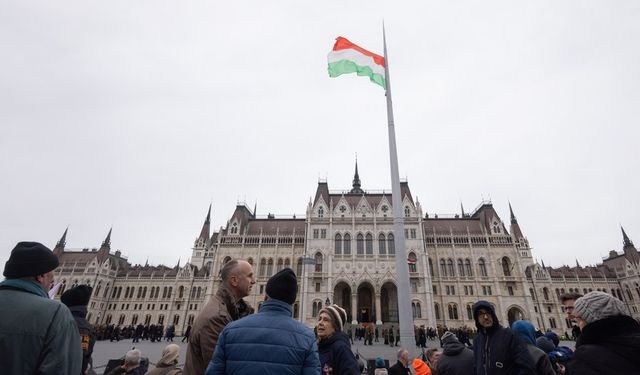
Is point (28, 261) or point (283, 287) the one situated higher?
point (28, 261)

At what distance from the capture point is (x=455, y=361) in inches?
177

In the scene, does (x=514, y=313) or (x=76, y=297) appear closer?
(x=76, y=297)

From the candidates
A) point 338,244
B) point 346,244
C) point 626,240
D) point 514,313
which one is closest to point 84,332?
point 338,244

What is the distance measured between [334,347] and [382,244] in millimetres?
37365

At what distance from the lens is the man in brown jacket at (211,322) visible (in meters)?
2.99

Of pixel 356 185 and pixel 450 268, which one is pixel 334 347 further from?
pixel 356 185

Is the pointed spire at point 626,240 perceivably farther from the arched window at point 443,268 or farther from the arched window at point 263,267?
the arched window at point 263,267

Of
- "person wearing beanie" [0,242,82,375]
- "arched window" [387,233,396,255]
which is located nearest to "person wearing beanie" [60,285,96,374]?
"person wearing beanie" [0,242,82,375]

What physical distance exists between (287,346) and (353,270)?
37086mm

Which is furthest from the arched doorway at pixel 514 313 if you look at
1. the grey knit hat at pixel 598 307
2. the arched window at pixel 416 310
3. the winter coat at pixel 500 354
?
the grey knit hat at pixel 598 307

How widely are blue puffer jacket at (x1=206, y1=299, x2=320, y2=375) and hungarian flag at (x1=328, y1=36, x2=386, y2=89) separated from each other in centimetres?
985

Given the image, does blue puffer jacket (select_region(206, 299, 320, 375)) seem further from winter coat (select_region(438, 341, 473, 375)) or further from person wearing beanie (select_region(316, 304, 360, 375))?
winter coat (select_region(438, 341, 473, 375))

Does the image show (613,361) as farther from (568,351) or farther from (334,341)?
(568,351)

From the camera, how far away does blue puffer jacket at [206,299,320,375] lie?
2.41 meters
